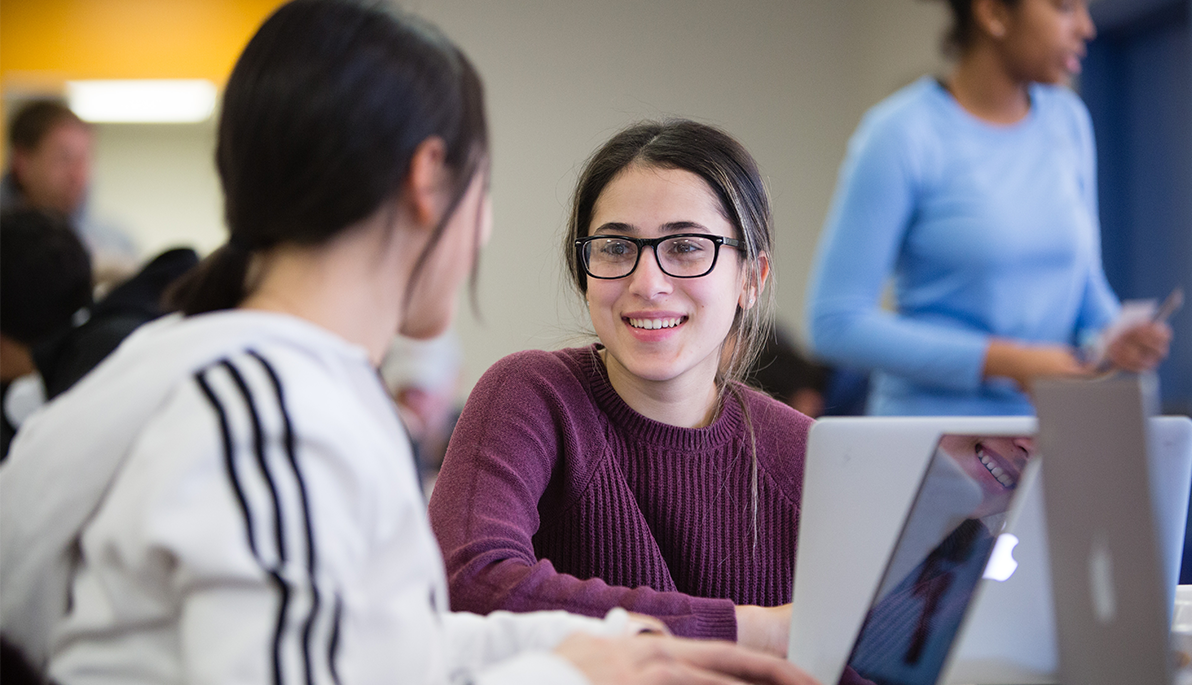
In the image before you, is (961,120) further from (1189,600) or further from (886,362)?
(1189,600)

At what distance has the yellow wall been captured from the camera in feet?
15.4

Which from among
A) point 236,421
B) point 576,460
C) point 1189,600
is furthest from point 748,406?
point 236,421

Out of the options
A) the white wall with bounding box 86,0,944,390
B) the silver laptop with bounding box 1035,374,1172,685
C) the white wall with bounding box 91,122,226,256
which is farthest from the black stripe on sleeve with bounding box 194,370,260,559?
the white wall with bounding box 91,122,226,256

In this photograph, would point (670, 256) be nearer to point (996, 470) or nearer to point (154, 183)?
point (996, 470)

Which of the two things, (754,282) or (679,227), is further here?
(754,282)

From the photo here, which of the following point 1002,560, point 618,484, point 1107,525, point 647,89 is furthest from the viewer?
point 647,89

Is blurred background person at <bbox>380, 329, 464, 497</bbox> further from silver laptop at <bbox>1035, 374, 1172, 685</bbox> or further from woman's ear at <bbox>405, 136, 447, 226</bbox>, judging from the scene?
silver laptop at <bbox>1035, 374, 1172, 685</bbox>

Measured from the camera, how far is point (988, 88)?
178cm

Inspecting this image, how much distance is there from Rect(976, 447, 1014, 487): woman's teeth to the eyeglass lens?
58 cm

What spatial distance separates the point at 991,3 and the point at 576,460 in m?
1.10

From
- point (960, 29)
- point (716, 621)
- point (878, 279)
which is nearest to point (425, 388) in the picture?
point (878, 279)

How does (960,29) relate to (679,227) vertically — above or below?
above

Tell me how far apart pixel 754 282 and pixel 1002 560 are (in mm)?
649

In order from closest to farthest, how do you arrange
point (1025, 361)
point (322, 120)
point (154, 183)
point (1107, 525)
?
point (1107, 525), point (322, 120), point (1025, 361), point (154, 183)
